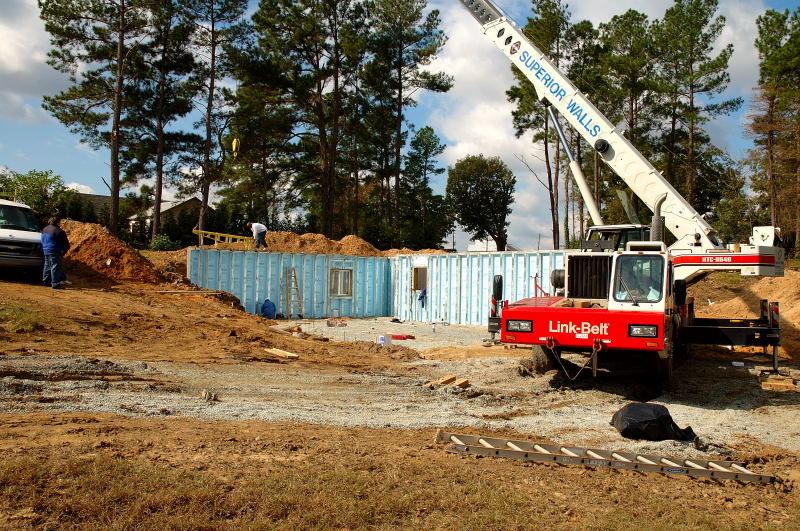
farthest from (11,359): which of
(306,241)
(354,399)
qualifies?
(306,241)

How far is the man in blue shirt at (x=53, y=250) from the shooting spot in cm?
1479

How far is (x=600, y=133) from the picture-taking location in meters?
13.7

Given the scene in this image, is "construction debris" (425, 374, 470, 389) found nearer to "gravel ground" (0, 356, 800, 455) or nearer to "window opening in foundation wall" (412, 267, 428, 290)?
"gravel ground" (0, 356, 800, 455)

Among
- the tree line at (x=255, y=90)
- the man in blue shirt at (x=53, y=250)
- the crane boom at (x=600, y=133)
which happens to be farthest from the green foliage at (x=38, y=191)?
the crane boom at (x=600, y=133)

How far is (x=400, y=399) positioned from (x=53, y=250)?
10539 millimetres

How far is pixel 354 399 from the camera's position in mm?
8688

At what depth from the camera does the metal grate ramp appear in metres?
5.56

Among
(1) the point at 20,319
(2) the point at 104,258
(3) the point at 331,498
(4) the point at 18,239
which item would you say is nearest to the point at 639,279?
(3) the point at 331,498

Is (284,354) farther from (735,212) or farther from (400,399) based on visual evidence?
(735,212)

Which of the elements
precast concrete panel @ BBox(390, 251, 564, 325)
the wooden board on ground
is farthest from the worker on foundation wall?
the wooden board on ground

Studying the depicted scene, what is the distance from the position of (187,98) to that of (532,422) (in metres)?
30.8

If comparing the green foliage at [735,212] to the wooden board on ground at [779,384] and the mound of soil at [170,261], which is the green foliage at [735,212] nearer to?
the wooden board on ground at [779,384]

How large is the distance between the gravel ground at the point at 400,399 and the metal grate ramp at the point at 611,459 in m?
0.70

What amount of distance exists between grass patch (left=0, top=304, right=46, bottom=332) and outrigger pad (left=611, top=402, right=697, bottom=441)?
1000cm
